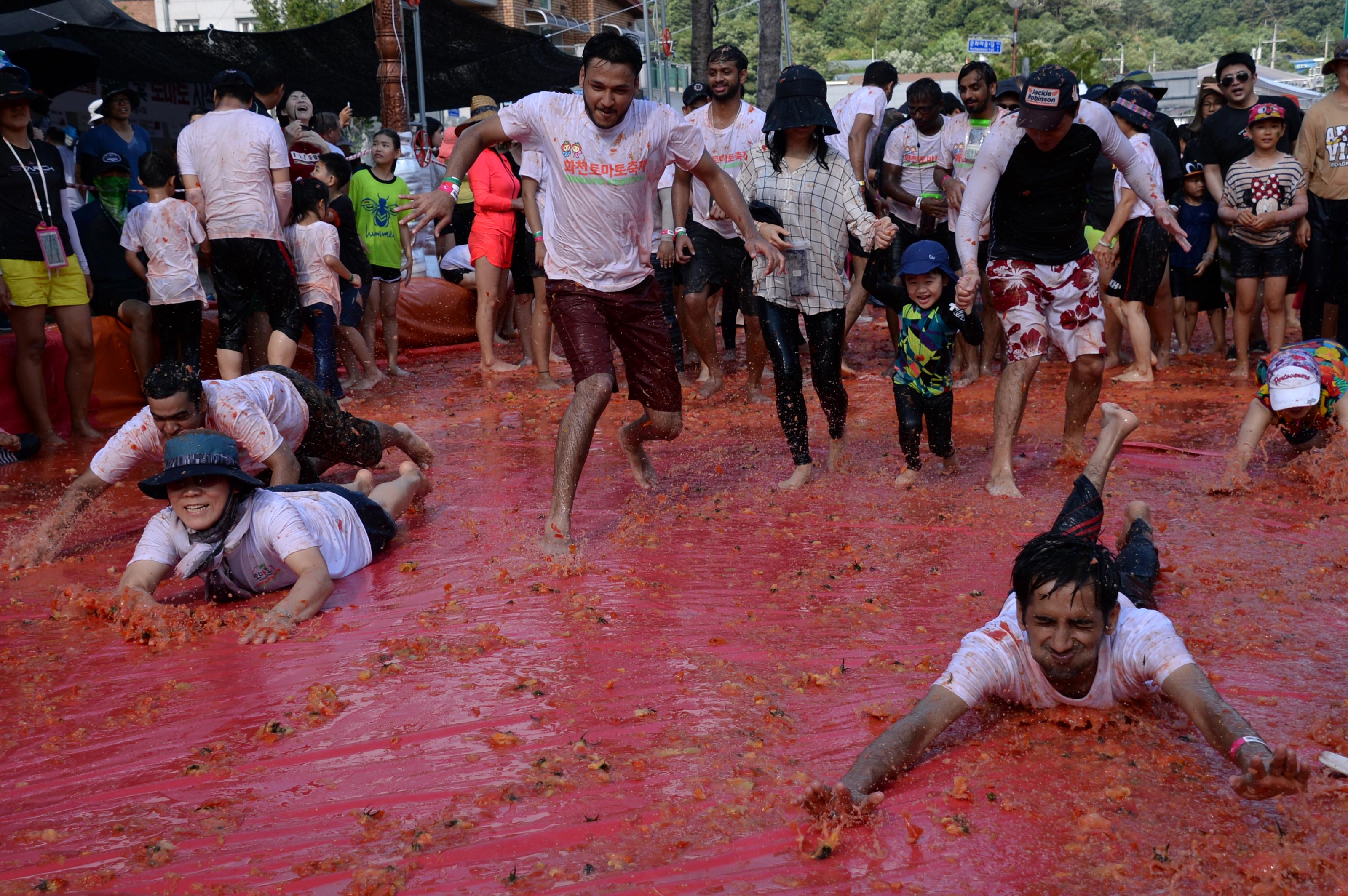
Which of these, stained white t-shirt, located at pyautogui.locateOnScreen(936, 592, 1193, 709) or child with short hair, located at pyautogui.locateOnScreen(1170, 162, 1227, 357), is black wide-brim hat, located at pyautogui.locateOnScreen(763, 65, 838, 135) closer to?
stained white t-shirt, located at pyautogui.locateOnScreen(936, 592, 1193, 709)

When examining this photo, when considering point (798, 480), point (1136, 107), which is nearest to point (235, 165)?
point (798, 480)

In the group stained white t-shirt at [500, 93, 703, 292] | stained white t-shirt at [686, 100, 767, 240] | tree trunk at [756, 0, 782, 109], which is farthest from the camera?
tree trunk at [756, 0, 782, 109]

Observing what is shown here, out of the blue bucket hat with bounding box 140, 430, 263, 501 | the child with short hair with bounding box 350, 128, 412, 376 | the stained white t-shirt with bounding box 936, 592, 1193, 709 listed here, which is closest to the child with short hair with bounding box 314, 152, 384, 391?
the child with short hair with bounding box 350, 128, 412, 376

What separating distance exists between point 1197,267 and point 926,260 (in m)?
4.92

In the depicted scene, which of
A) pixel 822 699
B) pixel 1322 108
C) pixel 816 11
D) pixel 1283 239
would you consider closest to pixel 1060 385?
pixel 1283 239

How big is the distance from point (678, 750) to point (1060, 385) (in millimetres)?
6696

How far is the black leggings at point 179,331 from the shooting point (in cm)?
888

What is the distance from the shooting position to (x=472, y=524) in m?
6.00

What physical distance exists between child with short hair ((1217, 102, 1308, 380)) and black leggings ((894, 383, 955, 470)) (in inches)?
162

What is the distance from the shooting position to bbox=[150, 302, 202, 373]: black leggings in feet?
29.1

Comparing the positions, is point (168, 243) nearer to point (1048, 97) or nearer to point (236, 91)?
point (236, 91)

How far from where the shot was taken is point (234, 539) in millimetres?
4789

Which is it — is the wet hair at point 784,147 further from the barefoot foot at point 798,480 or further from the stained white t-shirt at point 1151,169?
the stained white t-shirt at point 1151,169

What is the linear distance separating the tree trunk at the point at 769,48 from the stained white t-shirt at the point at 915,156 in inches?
323
